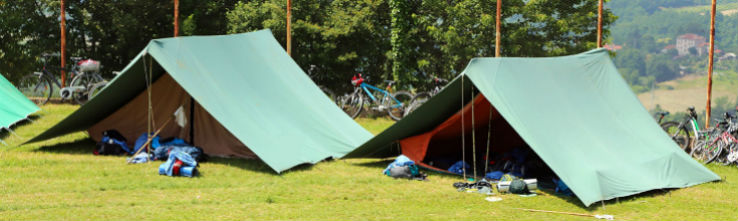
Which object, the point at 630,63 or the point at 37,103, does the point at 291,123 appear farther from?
the point at 630,63

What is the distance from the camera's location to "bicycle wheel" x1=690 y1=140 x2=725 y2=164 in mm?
8602

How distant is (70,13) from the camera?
45.7ft

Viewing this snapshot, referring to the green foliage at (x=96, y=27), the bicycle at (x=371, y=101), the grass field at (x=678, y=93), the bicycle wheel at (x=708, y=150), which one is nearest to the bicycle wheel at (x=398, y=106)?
the bicycle at (x=371, y=101)

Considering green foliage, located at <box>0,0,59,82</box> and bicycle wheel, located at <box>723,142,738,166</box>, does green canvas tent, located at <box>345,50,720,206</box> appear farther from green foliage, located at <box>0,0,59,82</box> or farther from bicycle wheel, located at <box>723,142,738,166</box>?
green foliage, located at <box>0,0,59,82</box>

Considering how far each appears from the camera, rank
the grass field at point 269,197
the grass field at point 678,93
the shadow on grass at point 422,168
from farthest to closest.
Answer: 1. the grass field at point 678,93
2. the shadow on grass at point 422,168
3. the grass field at point 269,197

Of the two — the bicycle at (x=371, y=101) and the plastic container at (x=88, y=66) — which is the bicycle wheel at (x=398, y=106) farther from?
the plastic container at (x=88, y=66)

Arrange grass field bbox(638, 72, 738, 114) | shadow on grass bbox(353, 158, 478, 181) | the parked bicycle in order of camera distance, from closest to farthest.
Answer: shadow on grass bbox(353, 158, 478, 181)
the parked bicycle
grass field bbox(638, 72, 738, 114)

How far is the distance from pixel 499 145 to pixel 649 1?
4224 cm

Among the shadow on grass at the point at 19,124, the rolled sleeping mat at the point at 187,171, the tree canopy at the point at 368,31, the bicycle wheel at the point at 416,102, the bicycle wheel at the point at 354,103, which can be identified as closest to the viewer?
Answer: the rolled sleeping mat at the point at 187,171

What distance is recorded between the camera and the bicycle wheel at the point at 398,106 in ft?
41.7

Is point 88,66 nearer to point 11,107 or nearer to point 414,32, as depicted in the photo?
point 11,107

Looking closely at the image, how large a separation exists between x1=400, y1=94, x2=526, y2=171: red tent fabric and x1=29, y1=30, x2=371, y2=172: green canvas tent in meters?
1.03

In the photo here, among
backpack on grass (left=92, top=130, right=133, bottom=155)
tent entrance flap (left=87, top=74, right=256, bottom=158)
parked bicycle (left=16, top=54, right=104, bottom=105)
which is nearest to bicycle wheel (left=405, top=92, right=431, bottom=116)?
tent entrance flap (left=87, top=74, right=256, bottom=158)

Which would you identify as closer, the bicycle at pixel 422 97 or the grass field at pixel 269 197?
the grass field at pixel 269 197
